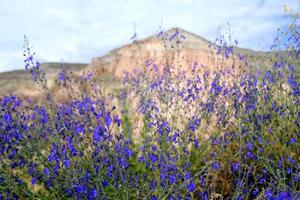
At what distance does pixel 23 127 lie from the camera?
3621 millimetres

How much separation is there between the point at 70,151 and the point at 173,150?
1135mm

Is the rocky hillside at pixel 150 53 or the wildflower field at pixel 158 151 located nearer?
the wildflower field at pixel 158 151

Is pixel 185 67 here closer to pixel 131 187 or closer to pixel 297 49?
pixel 297 49

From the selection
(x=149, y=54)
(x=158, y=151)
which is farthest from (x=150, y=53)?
(x=158, y=151)

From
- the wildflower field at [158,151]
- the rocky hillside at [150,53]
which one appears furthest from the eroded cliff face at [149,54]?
the wildflower field at [158,151]

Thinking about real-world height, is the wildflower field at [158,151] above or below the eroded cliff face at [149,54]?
below

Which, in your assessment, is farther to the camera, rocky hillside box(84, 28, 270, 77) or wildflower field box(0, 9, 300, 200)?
rocky hillside box(84, 28, 270, 77)

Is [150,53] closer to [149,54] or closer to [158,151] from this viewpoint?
[149,54]

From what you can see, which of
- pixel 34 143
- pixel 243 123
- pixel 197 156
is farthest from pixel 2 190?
pixel 243 123

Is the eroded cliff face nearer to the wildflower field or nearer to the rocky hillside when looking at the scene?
the rocky hillside

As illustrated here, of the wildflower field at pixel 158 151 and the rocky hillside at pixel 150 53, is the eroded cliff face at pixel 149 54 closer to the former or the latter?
the rocky hillside at pixel 150 53

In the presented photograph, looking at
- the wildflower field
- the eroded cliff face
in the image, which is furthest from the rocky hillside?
the wildflower field

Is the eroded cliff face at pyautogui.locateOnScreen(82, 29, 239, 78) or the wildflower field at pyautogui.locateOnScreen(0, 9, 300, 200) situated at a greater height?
the eroded cliff face at pyautogui.locateOnScreen(82, 29, 239, 78)

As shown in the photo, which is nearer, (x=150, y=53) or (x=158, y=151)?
(x=158, y=151)
